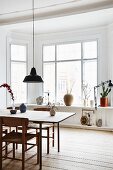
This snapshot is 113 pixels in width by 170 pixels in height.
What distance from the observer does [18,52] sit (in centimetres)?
718

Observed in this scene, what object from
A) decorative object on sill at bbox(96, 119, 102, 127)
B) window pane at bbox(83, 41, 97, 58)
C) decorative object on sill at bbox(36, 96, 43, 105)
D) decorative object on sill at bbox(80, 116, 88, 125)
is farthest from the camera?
decorative object on sill at bbox(36, 96, 43, 105)

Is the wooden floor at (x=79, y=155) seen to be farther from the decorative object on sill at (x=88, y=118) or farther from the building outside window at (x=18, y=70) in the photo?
the building outside window at (x=18, y=70)

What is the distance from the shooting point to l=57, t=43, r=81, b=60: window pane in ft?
22.5

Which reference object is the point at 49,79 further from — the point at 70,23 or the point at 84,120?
the point at 70,23

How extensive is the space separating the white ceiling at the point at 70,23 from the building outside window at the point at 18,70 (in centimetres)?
66

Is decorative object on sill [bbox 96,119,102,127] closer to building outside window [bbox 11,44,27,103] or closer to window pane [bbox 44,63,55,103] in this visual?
window pane [bbox 44,63,55,103]

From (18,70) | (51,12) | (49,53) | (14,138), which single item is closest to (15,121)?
(14,138)

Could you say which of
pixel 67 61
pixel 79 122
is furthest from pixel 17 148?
pixel 67 61

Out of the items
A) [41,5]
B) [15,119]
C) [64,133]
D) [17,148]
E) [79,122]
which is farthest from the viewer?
[79,122]

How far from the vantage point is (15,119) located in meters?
3.22

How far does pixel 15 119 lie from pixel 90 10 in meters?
3.30

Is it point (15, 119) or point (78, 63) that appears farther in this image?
point (78, 63)

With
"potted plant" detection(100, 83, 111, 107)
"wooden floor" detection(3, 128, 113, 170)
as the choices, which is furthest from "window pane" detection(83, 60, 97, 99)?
"wooden floor" detection(3, 128, 113, 170)

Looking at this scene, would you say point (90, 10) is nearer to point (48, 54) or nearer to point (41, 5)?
point (41, 5)
